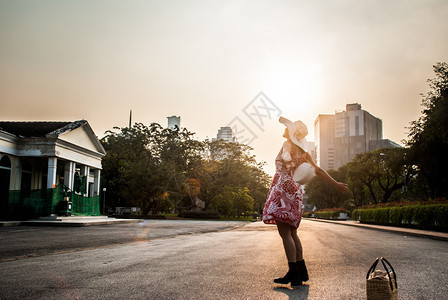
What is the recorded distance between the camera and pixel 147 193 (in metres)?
45.2

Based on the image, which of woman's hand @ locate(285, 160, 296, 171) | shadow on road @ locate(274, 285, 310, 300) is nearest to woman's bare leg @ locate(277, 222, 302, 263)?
shadow on road @ locate(274, 285, 310, 300)

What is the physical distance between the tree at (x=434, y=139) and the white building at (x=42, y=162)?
2191 centimetres

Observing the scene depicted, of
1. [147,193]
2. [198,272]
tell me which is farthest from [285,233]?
[147,193]

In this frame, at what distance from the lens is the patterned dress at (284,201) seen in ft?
14.8

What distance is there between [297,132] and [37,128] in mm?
26360

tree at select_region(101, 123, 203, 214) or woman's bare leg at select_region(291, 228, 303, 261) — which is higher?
tree at select_region(101, 123, 203, 214)

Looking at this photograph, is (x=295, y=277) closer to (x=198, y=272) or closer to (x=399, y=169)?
(x=198, y=272)

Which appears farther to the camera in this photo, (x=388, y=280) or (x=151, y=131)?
(x=151, y=131)

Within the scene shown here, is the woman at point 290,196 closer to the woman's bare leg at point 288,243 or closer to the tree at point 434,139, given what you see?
the woman's bare leg at point 288,243

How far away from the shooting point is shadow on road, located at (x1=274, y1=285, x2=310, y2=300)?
3.88m

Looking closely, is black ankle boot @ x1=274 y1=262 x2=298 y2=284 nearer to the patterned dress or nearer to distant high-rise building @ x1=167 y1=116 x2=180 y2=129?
the patterned dress

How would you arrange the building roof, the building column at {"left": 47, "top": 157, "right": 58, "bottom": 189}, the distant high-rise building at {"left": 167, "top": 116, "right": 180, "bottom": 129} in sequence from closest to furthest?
the building column at {"left": 47, "top": 157, "right": 58, "bottom": 189}
the building roof
the distant high-rise building at {"left": 167, "top": 116, "right": 180, "bottom": 129}

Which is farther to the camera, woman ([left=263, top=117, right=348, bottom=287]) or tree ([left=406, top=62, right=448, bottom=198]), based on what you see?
tree ([left=406, top=62, right=448, bottom=198])

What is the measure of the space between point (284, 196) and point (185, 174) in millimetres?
43120
